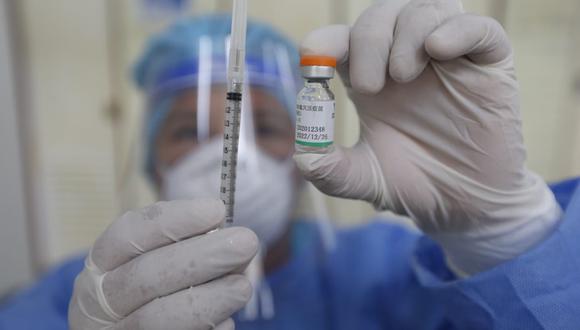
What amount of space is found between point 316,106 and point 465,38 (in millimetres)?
197

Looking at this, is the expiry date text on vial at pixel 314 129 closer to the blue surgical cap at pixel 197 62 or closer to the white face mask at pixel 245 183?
the white face mask at pixel 245 183

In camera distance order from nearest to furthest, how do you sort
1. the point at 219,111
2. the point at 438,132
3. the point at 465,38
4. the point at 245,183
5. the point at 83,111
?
1. the point at 465,38
2. the point at 438,132
3. the point at 245,183
4. the point at 219,111
5. the point at 83,111

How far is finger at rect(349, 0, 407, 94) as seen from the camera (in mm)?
496

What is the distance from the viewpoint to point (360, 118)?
587 mm

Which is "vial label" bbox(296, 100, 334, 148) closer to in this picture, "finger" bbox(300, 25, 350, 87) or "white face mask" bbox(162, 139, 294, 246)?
"finger" bbox(300, 25, 350, 87)

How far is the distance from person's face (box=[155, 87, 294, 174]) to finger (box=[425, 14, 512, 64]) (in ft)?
2.14

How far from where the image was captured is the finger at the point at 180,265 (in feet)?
1.61

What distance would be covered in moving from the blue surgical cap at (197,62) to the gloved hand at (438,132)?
59 cm

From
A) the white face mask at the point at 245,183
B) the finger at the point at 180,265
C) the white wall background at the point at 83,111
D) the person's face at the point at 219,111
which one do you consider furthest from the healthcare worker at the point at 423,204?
the white wall background at the point at 83,111

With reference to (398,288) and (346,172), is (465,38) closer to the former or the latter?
(346,172)

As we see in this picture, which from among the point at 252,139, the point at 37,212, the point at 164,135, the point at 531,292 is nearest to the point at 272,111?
the point at 252,139

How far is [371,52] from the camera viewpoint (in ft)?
1.63

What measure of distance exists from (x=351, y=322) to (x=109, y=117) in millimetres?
1248

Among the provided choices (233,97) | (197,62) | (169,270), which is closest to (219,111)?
(197,62)
